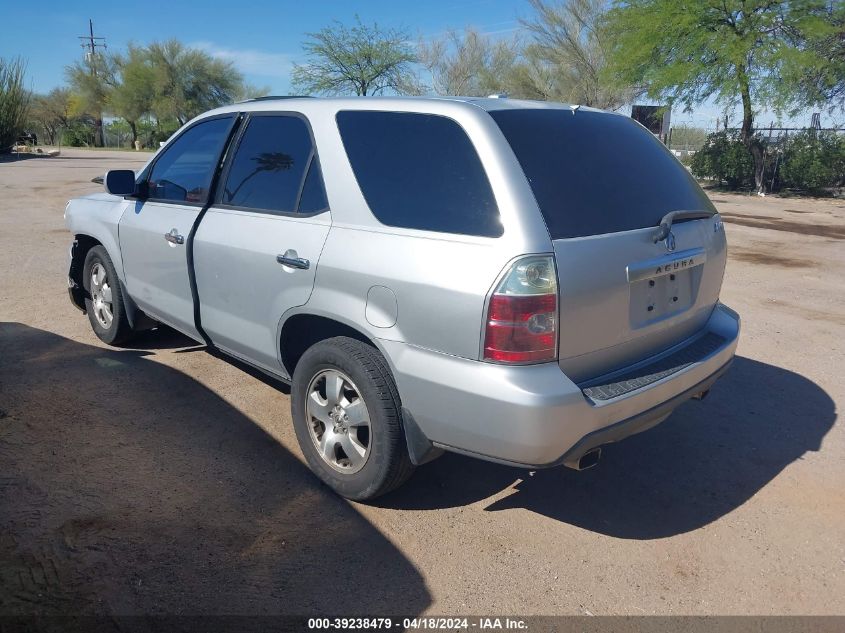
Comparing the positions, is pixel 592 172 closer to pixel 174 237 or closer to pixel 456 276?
pixel 456 276

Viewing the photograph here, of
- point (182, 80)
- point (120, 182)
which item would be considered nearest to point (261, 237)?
point (120, 182)

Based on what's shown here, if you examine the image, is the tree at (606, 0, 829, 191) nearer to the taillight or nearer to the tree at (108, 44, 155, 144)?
the taillight

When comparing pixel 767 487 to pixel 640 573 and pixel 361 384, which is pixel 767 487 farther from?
pixel 361 384

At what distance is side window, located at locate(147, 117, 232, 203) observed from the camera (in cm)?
405

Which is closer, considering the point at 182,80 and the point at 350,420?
the point at 350,420

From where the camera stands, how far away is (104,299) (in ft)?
16.9

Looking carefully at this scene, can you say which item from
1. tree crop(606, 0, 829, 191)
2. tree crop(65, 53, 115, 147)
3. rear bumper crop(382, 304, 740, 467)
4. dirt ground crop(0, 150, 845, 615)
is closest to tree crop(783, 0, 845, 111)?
tree crop(606, 0, 829, 191)

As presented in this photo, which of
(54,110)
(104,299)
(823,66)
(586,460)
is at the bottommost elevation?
(586,460)

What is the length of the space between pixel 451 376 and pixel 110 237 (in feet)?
10.9

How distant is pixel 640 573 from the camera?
2.82 meters

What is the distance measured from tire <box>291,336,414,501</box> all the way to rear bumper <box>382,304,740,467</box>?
14 cm

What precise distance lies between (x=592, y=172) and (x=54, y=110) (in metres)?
77.1

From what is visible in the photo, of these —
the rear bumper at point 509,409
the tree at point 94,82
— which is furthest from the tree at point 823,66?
the tree at point 94,82

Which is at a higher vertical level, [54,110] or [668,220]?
[54,110]
